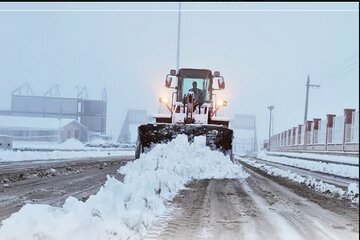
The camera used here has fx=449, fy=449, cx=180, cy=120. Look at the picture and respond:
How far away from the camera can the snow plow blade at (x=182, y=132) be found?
11469mm

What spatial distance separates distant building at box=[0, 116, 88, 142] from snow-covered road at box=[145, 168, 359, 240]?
3.37 metres

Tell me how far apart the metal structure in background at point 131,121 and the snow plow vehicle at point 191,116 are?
0.28m

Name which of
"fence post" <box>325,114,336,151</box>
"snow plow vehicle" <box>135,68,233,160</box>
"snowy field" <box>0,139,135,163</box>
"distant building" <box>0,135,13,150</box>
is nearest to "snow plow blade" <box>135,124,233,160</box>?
"snow plow vehicle" <box>135,68,233,160</box>

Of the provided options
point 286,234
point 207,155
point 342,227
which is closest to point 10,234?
point 286,234

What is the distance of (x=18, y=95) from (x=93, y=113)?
127 cm

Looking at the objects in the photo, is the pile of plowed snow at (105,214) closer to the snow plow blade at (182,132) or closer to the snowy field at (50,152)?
the snow plow blade at (182,132)

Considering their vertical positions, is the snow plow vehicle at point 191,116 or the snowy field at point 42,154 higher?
the snow plow vehicle at point 191,116

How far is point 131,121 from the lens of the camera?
34.7 feet

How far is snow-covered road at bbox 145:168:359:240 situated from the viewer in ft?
13.2

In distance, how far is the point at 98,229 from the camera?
3521 mm

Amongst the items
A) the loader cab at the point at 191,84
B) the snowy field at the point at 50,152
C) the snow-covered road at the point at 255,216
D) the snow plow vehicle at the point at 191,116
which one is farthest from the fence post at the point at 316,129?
the loader cab at the point at 191,84

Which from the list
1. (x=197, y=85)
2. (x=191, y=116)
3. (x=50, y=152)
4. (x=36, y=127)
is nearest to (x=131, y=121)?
(x=36, y=127)

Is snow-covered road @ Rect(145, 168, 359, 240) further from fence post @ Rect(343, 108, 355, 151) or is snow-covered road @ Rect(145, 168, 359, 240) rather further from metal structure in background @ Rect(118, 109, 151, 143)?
metal structure in background @ Rect(118, 109, 151, 143)

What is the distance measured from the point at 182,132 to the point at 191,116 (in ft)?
3.79
